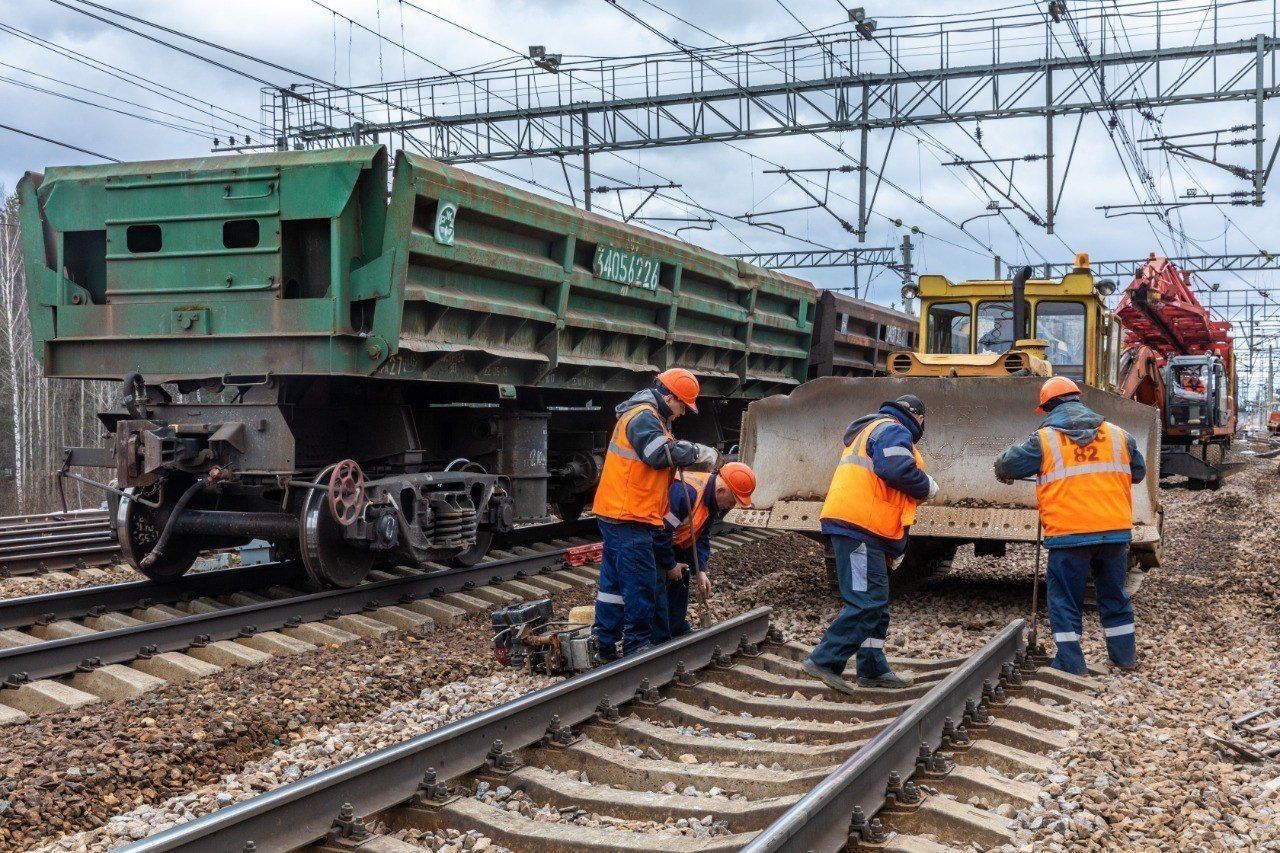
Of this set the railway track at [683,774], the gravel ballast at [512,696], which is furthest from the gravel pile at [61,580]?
the railway track at [683,774]

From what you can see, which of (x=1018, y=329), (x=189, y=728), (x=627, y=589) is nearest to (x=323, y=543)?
(x=627, y=589)

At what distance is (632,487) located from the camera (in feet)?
20.7

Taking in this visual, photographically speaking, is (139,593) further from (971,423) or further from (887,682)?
(971,423)

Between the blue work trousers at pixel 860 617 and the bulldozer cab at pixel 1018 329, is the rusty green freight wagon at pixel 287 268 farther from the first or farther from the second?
the bulldozer cab at pixel 1018 329

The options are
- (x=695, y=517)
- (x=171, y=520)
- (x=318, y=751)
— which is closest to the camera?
(x=318, y=751)

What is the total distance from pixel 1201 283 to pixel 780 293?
32.5 m

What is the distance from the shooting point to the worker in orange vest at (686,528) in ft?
21.5

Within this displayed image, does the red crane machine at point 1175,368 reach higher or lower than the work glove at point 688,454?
higher

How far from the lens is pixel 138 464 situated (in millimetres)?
7402

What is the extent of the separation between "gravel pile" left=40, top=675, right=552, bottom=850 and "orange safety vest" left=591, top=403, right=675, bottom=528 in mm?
954

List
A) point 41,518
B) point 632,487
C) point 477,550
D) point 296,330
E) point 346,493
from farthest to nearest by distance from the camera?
point 41,518 → point 477,550 → point 346,493 → point 296,330 → point 632,487

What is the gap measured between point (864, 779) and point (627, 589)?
2448 mm

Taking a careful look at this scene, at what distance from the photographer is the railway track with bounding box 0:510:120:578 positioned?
368 inches

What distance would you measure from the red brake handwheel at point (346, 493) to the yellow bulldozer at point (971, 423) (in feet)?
8.71
